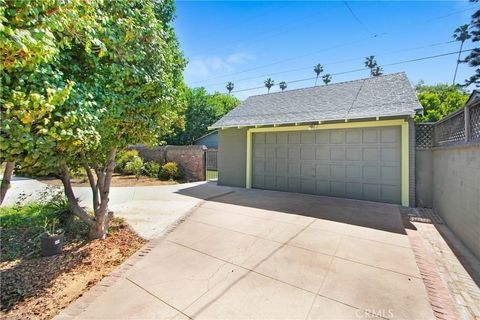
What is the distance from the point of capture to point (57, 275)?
337 centimetres

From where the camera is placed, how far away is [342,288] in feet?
9.14

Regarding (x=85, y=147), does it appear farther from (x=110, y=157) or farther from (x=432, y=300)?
(x=432, y=300)

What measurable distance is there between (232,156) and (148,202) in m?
4.14

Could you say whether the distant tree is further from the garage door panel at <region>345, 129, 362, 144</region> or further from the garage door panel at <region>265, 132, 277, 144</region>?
the garage door panel at <region>265, 132, 277, 144</region>

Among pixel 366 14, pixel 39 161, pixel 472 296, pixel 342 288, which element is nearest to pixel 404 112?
pixel 366 14

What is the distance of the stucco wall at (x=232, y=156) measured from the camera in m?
9.77

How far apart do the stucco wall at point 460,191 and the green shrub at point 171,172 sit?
412 inches

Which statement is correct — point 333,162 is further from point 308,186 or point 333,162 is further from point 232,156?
point 232,156

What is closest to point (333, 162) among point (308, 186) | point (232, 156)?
point (308, 186)

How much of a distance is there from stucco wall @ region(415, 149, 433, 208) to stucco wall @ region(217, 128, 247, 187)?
5973 millimetres

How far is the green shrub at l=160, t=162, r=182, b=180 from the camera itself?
11688 millimetres

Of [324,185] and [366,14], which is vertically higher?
[366,14]

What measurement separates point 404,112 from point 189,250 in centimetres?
657

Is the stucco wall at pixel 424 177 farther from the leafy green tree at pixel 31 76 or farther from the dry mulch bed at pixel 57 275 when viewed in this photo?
the leafy green tree at pixel 31 76
